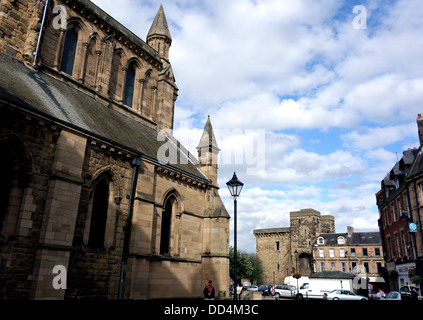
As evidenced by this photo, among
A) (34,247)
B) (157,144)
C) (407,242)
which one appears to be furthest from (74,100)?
(407,242)

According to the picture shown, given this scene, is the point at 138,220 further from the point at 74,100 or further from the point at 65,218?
the point at 74,100

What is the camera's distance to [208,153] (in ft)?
71.6

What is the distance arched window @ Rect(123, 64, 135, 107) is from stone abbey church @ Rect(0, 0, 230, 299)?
0.25 ft

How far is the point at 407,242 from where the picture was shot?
1044 inches

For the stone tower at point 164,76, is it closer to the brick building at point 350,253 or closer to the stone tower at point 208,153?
the stone tower at point 208,153

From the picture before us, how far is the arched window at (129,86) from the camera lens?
21388 mm

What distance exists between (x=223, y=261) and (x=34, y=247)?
426 inches

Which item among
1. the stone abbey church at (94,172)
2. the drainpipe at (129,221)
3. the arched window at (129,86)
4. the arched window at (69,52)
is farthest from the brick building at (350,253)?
the arched window at (69,52)


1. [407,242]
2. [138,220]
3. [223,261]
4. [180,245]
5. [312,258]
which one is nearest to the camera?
[138,220]

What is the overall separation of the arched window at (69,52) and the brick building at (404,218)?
82.4 feet

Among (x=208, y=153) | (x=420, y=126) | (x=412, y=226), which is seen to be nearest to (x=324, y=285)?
(x=412, y=226)

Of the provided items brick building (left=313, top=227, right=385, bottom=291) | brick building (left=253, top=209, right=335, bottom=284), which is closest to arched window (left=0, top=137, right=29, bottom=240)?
brick building (left=313, top=227, right=385, bottom=291)

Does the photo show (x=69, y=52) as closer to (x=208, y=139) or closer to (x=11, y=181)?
(x=208, y=139)
